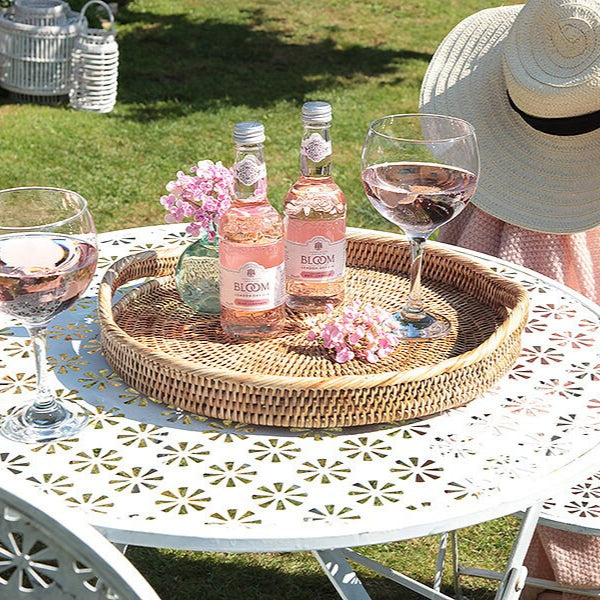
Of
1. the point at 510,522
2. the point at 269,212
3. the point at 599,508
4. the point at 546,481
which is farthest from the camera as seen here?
the point at 510,522

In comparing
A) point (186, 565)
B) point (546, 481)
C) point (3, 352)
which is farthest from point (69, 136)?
point (546, 481)

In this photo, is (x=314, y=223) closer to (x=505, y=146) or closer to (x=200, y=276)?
(x=200, y=276)

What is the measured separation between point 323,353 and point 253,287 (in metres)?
0.19

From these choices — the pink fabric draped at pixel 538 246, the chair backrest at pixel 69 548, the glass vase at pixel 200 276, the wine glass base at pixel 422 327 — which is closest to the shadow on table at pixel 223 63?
the pink fabric draped at pixel 538 246

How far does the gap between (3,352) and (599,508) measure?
1148mm

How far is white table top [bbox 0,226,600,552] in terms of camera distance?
4.93ft

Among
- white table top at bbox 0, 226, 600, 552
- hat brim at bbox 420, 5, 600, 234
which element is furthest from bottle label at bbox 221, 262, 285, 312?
hat brim at bbox 420, 5, 600, 234

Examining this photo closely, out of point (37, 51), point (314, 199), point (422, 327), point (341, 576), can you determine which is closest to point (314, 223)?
point (314, 199)

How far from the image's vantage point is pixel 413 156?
1906 millimetres

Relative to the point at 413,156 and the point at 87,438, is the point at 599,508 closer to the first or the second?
the point at 413,156

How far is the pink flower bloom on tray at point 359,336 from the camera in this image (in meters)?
1.89

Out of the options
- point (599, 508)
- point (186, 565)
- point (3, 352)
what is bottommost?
point (186, 565)

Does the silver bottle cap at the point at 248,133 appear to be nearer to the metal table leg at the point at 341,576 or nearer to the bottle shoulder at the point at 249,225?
the bottle shoulder at the point at 249,225

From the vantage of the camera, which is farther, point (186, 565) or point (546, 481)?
point (186, 565)
